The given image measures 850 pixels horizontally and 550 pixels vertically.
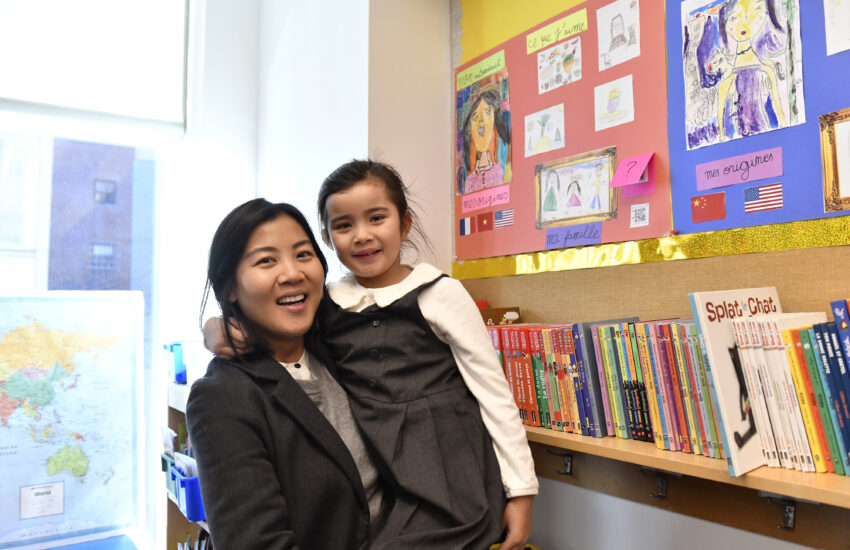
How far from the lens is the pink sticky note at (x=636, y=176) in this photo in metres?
1.47

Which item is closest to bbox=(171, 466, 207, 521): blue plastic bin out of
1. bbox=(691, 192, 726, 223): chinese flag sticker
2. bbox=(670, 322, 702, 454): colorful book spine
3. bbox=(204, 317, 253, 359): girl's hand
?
bbox=(204, 317, 253, 359): girl's hand

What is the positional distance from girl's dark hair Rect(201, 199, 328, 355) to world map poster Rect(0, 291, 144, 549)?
5.04ft

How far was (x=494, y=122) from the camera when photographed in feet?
6.31

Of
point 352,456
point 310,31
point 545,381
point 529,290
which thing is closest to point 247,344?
point 352,456

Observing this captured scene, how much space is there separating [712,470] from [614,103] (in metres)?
0.96

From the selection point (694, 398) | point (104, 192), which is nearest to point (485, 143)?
point (694, 398)

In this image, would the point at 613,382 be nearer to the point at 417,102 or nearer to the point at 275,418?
the point at 275,418

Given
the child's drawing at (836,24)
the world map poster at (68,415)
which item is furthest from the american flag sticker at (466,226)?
the world map poster at (68,415)

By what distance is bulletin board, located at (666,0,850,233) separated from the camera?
1.19 metres

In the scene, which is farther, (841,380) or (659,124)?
(659,124)

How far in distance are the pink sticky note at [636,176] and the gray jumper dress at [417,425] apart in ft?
2.03

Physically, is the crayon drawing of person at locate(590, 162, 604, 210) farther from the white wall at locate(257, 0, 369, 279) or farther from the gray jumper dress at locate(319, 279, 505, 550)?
the white wall at locate(257, 0, 369, 279)

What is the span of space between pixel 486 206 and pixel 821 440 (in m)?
1.17

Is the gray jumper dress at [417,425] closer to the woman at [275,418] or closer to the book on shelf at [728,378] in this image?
the woman at [275,418]
